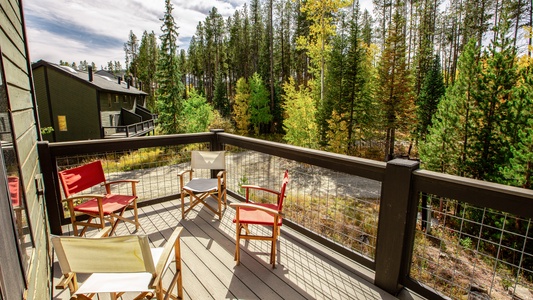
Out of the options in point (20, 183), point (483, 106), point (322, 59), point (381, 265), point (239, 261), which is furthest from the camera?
point (322, 59)

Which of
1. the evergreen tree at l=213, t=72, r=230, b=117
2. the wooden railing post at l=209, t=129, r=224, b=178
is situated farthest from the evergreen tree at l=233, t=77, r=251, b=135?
the wooden railing post at l=209, t=129, r=224, b=178

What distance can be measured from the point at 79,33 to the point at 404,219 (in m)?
32.0

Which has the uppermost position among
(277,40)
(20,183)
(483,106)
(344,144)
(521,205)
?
(277,40)

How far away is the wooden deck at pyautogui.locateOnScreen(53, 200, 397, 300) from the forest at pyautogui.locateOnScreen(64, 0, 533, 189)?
29.0ft

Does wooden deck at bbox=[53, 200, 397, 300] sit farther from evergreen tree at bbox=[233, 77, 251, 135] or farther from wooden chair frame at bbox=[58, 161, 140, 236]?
evergreen tree at bbox=[233, 77, 251, 135]

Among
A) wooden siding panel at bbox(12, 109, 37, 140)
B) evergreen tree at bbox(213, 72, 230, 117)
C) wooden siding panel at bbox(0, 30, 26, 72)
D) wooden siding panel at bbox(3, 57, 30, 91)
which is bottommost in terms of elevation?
wooden siding panel at bbox(12, 109, 37, 140)

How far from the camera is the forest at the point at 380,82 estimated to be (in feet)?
31.3

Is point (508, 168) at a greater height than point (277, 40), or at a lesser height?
lesser

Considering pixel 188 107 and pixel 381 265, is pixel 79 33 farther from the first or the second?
pixel 381 265

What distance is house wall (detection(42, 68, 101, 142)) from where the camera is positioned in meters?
16.2

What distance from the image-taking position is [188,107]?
1898 cm

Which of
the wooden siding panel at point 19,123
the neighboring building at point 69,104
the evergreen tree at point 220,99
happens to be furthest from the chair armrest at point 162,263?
the evergreen tree at point 220,99

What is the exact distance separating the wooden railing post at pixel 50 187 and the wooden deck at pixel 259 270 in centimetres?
64

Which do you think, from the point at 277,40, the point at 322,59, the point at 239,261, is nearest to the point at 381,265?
the point at 239,261
